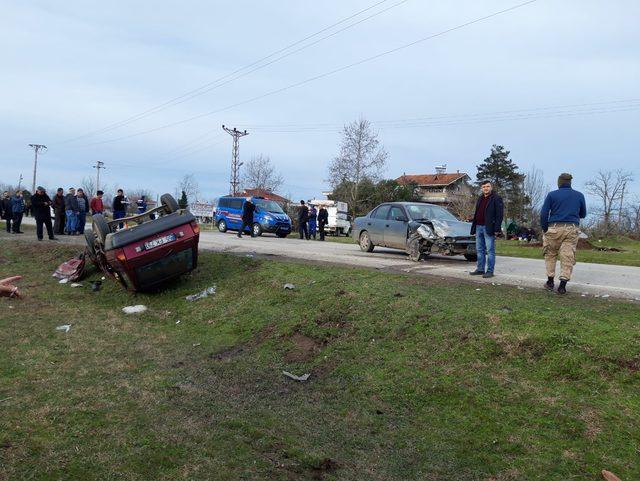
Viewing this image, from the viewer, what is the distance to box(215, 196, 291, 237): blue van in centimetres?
Result: 2491

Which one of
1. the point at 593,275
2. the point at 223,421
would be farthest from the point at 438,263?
the point at 223,421

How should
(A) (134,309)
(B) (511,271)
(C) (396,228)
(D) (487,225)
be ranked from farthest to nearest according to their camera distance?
(C) (396,228)
(B) (511,271)
(A) (134,309)
(D) (487,225)

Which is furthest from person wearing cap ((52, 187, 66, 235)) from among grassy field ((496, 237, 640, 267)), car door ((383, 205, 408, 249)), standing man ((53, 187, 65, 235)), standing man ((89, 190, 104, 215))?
grassy field ((496, 237, 640, 267))

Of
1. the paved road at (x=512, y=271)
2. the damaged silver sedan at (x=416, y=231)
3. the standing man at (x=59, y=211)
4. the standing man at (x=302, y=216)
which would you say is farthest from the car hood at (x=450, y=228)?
the standing man at (x=59, y=211)

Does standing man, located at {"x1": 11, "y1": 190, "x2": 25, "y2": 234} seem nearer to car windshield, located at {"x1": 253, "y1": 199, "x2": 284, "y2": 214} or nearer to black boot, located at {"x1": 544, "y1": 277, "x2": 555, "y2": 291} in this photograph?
car windshield, located at {"x1": 253, "y1": 199, "x2": 284, "y2": 214}

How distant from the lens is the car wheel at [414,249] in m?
12.0

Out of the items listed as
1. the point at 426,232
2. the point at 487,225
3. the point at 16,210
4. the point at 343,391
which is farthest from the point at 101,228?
the point at 16,210

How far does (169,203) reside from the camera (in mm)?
10688

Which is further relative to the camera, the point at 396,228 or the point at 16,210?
the point at 16,210

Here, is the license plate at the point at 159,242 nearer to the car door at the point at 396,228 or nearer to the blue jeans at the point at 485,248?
the blue jeans at the point at 485,248

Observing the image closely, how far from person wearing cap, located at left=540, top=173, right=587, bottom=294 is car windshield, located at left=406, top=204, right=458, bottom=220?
5.09 metres

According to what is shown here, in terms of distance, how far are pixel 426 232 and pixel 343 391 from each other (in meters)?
7.20

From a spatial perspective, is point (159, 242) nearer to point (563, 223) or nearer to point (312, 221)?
point (563, 223)

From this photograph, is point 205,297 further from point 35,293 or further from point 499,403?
point 499,403
